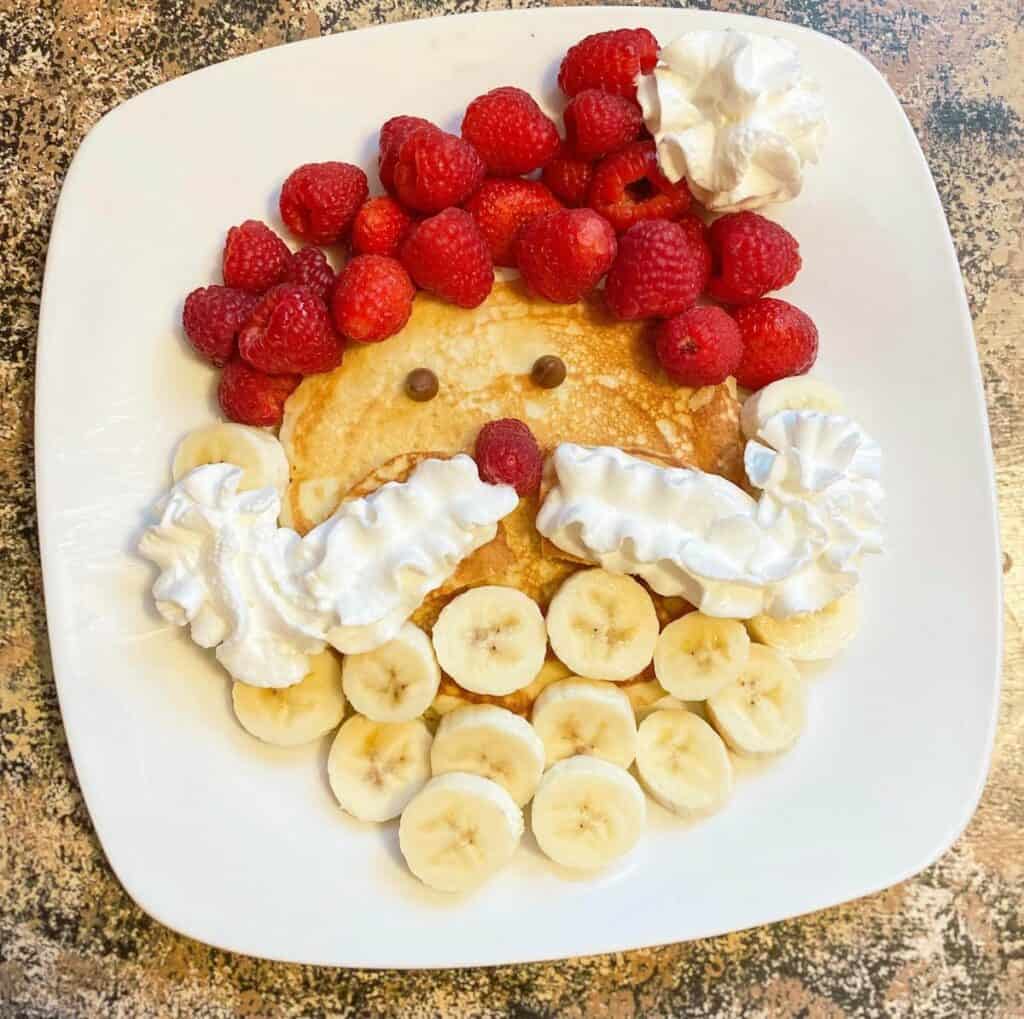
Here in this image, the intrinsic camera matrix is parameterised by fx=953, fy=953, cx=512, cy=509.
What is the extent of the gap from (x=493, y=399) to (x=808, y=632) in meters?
0.57

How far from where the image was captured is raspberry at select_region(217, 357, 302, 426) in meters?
1.35

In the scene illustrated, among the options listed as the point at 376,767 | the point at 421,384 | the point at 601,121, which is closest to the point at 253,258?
the point at 421,384

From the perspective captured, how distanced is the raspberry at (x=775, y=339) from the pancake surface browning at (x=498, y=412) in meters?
0.06

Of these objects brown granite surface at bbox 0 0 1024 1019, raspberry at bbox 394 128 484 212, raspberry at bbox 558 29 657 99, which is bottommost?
brown granite surface at bbox 0 0 1024 1019

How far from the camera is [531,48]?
1.45m

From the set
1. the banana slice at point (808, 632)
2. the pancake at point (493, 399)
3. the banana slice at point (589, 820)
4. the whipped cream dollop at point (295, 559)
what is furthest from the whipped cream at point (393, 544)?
the banana slice at point (808, 632)

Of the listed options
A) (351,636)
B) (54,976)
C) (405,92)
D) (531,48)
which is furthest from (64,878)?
(531,48)

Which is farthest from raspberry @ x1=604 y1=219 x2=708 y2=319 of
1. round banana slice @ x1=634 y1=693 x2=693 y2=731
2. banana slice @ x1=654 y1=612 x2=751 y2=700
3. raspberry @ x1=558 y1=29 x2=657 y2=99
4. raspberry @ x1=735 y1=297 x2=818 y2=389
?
round banana slice @ x1=634 y1=693 x2=693 y2=731

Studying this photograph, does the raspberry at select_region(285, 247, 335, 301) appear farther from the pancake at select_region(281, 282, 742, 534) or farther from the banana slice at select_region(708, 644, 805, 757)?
the banana slice at select_region(708, 644, 805, 757)

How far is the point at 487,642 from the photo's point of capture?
1.32 meters

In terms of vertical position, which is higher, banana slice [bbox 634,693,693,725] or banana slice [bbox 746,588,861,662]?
banana slice [bbox 746,588,861,662]

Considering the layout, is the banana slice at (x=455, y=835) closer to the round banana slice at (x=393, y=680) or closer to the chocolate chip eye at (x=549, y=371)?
the round banana slice at (x=393, y=680)

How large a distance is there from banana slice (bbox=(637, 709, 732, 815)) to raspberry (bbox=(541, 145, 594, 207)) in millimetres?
769

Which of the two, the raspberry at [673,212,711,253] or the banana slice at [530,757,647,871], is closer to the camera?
the banana slice at [530,757,647,871]
